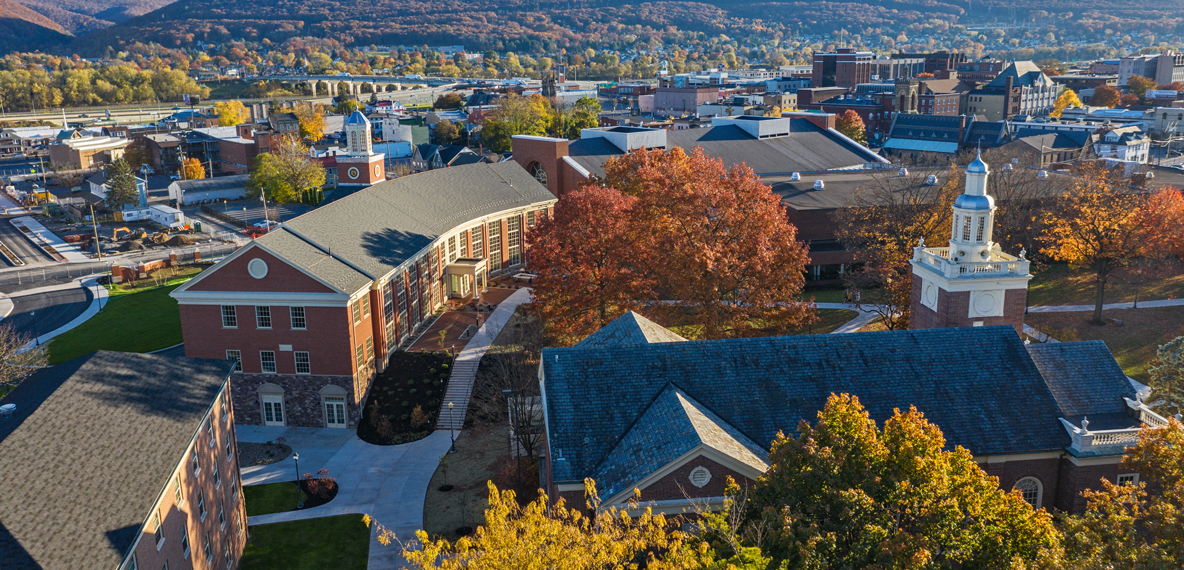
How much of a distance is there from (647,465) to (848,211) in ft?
152

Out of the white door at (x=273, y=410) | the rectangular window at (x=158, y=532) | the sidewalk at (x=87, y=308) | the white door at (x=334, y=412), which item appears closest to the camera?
the rectangular window at (x=158, y=532)

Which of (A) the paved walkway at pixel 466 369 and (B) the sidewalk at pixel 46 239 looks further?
(B) the sidewalk at pixel 46 239

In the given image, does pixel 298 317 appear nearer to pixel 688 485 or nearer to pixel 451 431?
pixel 451 431

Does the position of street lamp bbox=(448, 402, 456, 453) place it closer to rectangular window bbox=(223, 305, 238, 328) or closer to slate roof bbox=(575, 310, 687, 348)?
slate roof bbox=(575, 310, 687, 348)

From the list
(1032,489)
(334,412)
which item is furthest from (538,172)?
(1032,489)

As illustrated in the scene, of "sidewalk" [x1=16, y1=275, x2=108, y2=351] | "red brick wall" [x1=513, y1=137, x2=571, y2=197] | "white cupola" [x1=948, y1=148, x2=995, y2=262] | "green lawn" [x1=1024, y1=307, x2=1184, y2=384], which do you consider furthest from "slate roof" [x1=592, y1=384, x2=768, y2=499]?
"red brick wall" [x1=513, y1=137, x2=571, y2=197]

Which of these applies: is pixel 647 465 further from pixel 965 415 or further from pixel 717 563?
pixel 965 415

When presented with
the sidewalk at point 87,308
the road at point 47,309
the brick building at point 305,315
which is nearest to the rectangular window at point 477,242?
the brick building at point 305,315

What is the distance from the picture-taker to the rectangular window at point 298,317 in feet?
164

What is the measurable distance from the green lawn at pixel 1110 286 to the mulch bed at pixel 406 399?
44.8 m

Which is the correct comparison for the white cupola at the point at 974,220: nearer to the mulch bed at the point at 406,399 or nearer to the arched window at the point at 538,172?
the mulch bed at the point at 406,399

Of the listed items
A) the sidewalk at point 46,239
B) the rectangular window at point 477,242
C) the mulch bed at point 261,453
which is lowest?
the mulch bed at point 261,453

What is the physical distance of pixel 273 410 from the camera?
51.7 m

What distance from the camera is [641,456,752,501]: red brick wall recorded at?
91.7ft
